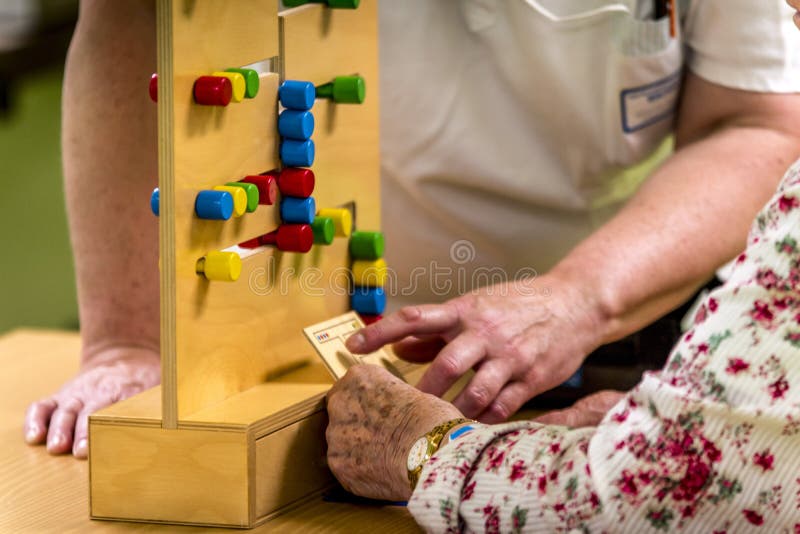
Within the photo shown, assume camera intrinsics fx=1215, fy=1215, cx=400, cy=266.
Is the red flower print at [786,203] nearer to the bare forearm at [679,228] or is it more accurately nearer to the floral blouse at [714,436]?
the floral blouse at [714,436]

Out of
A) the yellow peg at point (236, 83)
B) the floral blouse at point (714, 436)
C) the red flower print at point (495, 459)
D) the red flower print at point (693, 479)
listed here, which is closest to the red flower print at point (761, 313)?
the floral blouse at point (714, 436)

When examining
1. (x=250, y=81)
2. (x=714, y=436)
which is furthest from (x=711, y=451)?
(x=250, y=81)

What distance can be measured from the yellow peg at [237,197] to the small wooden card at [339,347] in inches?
6.4

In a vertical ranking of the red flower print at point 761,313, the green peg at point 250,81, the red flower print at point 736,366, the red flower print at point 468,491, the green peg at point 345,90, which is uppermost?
the green peg at point 250,81

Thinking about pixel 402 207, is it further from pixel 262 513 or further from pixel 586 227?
pixel 262 513

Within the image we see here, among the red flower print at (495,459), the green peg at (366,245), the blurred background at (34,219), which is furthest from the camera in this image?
the blurred background at (34,219)

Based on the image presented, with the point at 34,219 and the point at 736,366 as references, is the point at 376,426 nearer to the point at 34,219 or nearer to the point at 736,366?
the point at 736,366

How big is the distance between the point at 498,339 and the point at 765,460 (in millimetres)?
414

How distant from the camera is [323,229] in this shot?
3.83 ft

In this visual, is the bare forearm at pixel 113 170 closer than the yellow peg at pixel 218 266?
No

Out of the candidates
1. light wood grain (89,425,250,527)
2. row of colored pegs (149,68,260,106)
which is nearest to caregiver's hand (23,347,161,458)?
light wood grain (89,425,250,527)

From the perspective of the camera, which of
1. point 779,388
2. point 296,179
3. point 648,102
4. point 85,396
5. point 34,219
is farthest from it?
point 34,219

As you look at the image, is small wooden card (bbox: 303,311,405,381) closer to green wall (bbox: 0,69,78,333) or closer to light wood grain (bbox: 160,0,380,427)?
light wood grain (bbox: 160,0,380,427)

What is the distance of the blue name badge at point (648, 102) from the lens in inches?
56.0
